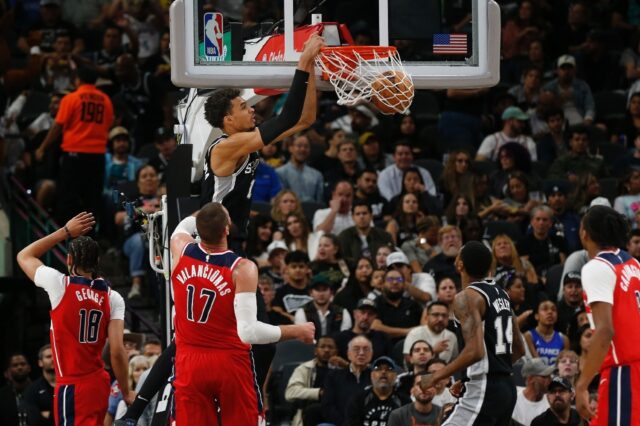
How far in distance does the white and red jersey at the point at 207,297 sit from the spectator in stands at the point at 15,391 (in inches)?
212

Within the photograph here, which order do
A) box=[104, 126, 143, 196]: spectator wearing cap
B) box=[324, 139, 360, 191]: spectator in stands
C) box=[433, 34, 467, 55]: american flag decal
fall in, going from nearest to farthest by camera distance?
box=[433, 34, 467, 55]: american flag decal
box=[324, 139, 360, 191]: spectator in stands
box=[104, 126, 143, 196]: spectator wearing cap

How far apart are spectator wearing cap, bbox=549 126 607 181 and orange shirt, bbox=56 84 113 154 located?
18.7 ft

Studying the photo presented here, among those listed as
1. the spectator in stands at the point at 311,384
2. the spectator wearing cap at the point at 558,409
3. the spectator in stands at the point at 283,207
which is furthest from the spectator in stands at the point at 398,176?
the spectator wearing cap at the point at 558,409

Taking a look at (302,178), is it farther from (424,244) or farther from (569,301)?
(569,301)

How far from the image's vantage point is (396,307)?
14.8 m

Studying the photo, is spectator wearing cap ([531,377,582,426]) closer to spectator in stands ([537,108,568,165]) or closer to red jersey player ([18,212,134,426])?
red jersey player ([18,212,134,426])

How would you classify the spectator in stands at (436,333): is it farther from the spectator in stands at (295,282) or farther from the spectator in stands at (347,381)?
the spectator in stands at (295,282)

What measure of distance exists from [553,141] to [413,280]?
13.6 ft

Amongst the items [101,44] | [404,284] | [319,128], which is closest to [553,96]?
[319,128]

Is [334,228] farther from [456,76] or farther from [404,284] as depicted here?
[456,76]

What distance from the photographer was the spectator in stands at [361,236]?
15.9 m

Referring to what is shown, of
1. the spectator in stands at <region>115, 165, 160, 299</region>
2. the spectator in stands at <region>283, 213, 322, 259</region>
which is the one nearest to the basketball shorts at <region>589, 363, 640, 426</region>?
the spectator in stands at <region>283, 213, 322, 259</region>

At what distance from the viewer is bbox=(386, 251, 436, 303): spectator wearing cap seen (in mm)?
14938

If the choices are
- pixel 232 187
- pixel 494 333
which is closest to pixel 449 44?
pixel 232 187
